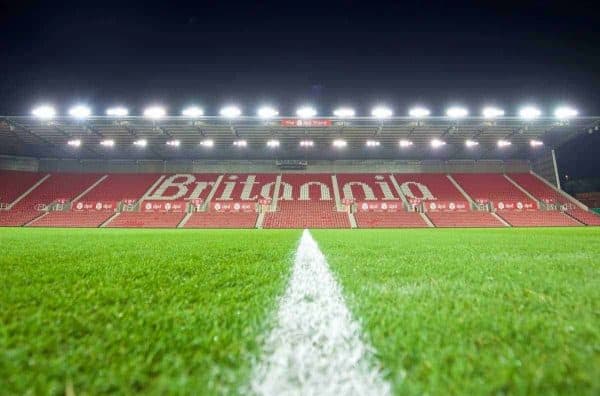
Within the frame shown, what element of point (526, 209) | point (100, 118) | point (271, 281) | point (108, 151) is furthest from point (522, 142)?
point (108, 151)

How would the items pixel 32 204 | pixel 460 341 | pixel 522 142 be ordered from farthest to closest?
pixel 522 142
pixel 32 204
pixel 460 341

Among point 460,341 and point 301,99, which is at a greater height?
point 301,99

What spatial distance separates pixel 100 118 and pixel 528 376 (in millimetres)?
23645

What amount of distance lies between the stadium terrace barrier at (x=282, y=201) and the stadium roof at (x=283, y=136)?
2.22 metres

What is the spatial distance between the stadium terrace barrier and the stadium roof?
2.22 meters

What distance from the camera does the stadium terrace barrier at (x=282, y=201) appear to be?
1964 centimetres

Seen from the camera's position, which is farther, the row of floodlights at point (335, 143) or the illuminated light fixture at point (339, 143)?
the illuminated light fixture at point (339, 143)

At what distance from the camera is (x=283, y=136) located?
2239 centimetres

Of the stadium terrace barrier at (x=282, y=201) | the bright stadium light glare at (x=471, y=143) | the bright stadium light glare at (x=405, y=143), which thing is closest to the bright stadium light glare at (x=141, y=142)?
the stadium terrace barrier at (x=282, y=201)

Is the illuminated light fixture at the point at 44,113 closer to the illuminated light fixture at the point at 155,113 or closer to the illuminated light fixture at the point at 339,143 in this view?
the illuminated light fixture at the point at 155,113

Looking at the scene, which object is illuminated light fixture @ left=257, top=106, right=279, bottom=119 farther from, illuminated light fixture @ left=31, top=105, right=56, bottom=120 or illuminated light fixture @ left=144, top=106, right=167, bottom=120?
illuminated light fixture @ left=31, top=105, right=56, bottom=120

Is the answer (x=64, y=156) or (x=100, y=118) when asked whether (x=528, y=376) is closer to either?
(x=100, y=118)

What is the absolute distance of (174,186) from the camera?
80.7 feet

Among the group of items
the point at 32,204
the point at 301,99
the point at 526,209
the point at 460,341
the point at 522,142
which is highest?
the point at 301,99
